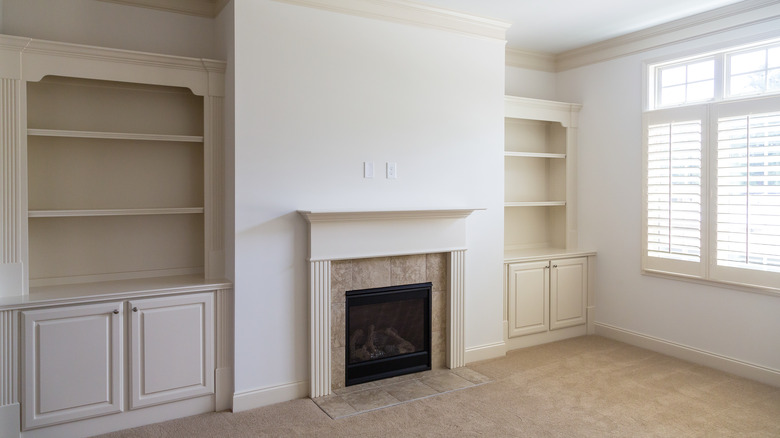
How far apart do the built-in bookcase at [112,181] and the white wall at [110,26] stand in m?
0.28

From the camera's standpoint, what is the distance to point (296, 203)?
11.6 feet

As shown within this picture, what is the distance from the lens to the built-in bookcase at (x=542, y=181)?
520 centimetres

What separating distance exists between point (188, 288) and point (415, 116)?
6.73 ft

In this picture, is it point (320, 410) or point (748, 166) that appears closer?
point (320, 410)

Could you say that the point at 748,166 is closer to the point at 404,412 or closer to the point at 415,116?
the point at 415,116

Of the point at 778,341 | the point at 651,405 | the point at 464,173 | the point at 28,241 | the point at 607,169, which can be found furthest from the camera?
the point at 607,169

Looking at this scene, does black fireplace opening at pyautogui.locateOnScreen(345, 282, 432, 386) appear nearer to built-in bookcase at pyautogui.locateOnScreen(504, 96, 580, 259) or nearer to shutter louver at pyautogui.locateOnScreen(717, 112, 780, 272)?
built-in bookcase at pyautogui.locateOnScreen(504, 96, 580, 259)

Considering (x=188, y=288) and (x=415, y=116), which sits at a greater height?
(x=415, y=116)

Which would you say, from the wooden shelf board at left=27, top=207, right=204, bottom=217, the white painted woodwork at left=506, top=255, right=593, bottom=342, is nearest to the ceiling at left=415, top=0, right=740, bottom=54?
the white painted woodwork at left=506, top=255, right=593, bottom=342

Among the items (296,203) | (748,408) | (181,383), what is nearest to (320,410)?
(181,383)

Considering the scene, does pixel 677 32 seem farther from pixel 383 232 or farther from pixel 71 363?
pixel 71 363

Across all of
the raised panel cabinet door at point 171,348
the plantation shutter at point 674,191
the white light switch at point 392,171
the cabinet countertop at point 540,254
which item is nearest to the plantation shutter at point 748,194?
the plantation shutter at point 674,191

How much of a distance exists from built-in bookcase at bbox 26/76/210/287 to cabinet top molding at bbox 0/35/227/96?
28 centimetres

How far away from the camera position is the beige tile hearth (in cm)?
342
